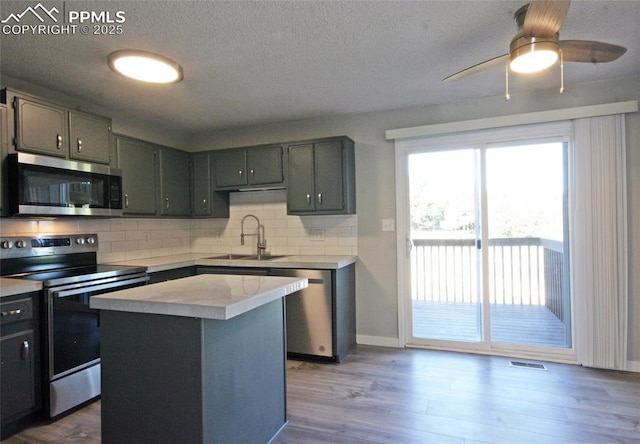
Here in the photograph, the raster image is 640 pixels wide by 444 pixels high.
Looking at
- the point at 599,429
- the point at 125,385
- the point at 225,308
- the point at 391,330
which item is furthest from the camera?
the point at 391,330

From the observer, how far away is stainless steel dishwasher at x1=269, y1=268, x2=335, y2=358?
313 cm

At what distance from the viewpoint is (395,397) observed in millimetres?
2477

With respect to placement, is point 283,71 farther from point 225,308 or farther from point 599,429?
point 599,429

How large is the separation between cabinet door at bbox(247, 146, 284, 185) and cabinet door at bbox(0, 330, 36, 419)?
2274 millimetres

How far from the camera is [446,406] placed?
2.35 m

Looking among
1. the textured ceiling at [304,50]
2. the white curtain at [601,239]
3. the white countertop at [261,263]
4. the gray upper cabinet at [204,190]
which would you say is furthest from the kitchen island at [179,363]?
the white curtain at [601,239]

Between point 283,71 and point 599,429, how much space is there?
3.10 meters

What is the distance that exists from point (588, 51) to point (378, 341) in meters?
2.87

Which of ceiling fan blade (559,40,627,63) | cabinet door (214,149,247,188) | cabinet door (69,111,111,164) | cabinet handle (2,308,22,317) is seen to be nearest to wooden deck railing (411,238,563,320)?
ceiling fan blade (559,40,627,63)

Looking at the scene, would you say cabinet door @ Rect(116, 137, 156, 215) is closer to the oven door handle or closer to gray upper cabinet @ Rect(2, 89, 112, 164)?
gray upper cabinet @ Rect(2, 89, 112, 164)

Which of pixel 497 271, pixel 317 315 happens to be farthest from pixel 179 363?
pixel 497 271

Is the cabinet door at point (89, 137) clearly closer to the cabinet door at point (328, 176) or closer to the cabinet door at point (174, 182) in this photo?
the cabinet door at point (174, 182)

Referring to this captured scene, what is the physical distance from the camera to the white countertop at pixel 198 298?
4.68 feet

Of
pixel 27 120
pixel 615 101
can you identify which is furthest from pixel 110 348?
Result: pixel 615 101
